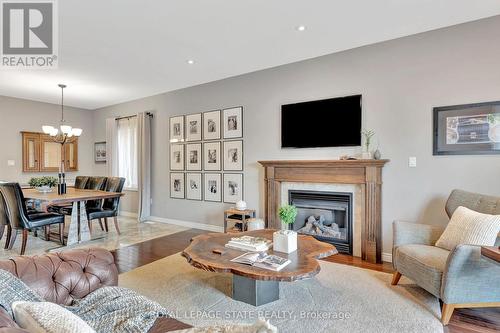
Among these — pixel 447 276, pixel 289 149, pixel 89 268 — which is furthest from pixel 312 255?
pixel 289 149

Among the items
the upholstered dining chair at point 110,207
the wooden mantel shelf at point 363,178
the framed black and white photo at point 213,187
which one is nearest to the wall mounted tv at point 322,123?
the wooden mantel shelf at point 363,178

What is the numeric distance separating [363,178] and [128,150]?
212 inches

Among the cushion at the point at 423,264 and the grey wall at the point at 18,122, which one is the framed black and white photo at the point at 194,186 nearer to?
the cushion at the point at 423,264

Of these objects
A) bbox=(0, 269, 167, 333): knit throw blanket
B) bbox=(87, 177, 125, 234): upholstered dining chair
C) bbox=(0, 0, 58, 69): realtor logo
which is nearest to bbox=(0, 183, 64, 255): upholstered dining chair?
bbox=(87, 177, 125, 234): upholstered dining chair

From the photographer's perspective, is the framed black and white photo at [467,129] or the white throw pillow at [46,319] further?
the framed black and white photo at [467,129]

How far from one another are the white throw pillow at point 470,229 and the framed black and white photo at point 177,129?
4553 mm

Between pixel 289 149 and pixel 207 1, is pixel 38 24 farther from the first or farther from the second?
pixel 289 149

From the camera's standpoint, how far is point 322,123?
395 centimetres

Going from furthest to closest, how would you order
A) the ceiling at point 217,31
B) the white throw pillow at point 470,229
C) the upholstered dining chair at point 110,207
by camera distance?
the upholstered dining chair at point 110,207 < the ceiling at point 217,31 < the white throw pillow at point 470,229

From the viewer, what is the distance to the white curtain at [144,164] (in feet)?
19.4

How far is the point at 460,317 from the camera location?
2.18 m

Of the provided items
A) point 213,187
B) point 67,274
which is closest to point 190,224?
point 213,187

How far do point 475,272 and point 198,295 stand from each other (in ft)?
7.37

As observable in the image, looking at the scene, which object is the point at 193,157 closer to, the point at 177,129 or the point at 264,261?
the point at 177,129
